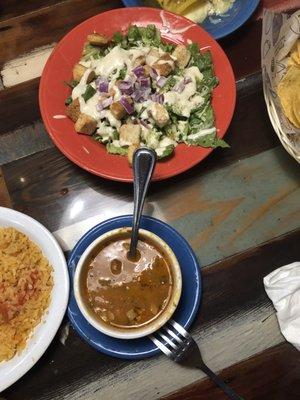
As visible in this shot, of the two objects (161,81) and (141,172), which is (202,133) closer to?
(161,81)

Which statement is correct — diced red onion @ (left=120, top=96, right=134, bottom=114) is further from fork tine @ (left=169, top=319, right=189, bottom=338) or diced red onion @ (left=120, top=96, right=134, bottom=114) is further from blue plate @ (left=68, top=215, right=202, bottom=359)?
fork tine @ (left=169, top=319, right=189, bottom=338)

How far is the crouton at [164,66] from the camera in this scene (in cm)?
161

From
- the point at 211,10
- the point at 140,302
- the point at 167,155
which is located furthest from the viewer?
the point at 211,10

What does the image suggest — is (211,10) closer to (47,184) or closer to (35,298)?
(47,184)

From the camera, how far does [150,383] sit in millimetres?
1464

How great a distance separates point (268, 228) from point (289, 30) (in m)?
0.63

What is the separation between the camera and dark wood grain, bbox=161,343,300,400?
146 centimetres

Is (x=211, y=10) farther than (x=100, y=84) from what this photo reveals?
Yes

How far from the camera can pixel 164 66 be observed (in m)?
1.61

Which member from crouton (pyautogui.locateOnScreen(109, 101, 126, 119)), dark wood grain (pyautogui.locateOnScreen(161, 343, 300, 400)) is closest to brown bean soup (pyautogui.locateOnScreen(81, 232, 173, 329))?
dark wood grain (pyautogui.locateOnScreen(161, 343, 300, 400))

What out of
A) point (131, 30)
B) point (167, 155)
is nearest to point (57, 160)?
point (167, 155)

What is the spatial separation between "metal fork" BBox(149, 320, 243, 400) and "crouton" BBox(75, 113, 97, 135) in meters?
0.61

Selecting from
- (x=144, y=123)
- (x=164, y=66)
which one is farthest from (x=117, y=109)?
(x=164, y=66)

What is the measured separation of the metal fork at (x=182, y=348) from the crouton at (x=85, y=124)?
2.02ft
